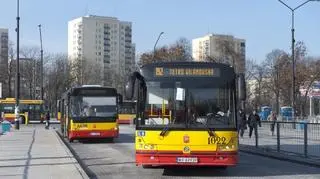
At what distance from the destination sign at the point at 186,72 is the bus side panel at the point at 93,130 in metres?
15.1

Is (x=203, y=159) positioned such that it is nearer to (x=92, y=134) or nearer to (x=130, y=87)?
(x=130, y=87)

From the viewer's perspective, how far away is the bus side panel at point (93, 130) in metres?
29.6

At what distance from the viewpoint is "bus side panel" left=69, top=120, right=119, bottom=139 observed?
29.6 m

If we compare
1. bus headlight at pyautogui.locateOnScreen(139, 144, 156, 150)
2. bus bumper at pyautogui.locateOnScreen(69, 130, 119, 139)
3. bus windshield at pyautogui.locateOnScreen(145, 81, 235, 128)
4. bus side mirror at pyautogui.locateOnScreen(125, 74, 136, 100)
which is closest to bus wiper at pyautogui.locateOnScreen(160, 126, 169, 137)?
bus windshield at pyautogui.locateOnScreen(145, 81, 235, 128)

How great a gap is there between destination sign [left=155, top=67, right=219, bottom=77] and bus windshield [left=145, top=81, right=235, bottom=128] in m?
0.23

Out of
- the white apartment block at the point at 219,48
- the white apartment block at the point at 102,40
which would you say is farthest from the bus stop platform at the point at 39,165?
the white apartment block at the point at 102,40

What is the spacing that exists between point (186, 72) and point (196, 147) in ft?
6.48

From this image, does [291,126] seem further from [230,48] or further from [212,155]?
[230,48]

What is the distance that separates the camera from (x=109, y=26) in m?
128

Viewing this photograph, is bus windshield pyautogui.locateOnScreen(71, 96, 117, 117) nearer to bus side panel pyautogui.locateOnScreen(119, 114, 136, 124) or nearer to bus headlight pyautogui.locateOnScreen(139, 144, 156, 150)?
bus headlight pyautogui.locateOnScreen(139, 144, 156, 150)

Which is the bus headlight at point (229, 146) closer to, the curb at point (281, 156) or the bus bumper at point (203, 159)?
the bus bumper at point (203, 159)

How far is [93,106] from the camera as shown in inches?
1172

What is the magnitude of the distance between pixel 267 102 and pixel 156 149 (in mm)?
94143

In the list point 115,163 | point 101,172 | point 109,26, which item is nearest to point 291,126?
point 115,163
